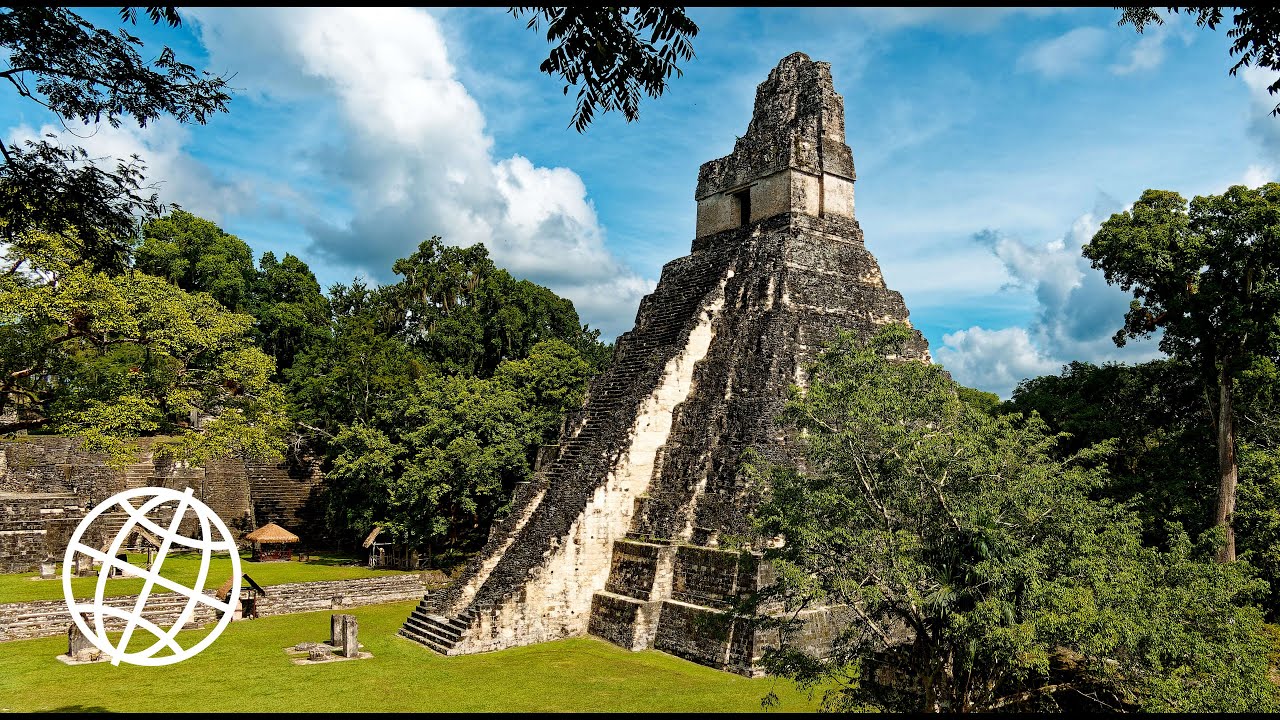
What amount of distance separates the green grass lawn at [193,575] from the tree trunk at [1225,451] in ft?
59.4

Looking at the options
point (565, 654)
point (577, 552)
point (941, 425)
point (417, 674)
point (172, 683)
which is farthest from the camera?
point (577, 552)

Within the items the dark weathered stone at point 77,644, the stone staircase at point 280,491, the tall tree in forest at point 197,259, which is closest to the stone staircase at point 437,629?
the dark weathered stone at point 77,644

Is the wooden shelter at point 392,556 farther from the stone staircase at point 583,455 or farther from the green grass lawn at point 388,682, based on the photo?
the green grass lawn at point 388,682

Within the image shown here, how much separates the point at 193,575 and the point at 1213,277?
23.5 metres

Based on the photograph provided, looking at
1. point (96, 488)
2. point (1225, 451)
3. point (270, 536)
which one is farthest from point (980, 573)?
point (96, 488)

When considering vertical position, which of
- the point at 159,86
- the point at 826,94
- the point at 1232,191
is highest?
the point at 826,94

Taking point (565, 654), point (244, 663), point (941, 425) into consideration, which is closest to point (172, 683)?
point (244, 663)

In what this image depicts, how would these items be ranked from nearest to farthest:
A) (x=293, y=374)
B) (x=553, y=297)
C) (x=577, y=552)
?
(x=577, y=552) → (x=293, y=374) → (x=553, y=297)

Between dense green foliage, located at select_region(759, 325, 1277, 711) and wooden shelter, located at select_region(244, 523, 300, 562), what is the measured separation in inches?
671

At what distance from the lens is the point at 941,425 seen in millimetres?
9625

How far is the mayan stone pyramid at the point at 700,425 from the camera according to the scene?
46.9ft

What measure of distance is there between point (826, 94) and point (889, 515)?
42.9ft

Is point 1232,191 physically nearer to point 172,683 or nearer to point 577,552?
point 577,552

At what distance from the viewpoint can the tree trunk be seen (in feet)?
50.5
